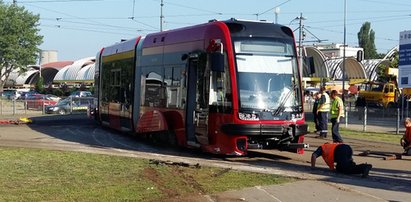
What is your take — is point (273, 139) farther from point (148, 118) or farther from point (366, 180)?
point (148, 118)

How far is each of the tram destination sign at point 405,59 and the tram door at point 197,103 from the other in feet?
40.2

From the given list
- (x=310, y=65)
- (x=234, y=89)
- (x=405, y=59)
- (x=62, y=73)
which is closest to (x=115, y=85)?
(x=310, y=65)

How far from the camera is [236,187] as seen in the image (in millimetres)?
9594

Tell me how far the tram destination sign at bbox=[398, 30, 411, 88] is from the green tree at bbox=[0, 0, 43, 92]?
71.7 metres

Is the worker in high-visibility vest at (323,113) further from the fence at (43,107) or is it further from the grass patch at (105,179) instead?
the fence at (43,107)

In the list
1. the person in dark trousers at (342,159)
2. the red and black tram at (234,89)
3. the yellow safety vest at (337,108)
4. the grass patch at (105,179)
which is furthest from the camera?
the yellow safety vest at (337,108)

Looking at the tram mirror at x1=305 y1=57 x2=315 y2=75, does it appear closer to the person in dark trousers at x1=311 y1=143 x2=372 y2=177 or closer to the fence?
the person in dark trousers at x1=311 y1=143 x2=372 y2=177

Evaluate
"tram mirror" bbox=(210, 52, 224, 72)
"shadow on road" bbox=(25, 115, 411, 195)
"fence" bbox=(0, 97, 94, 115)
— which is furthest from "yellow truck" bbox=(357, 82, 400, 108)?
"tram mirror" bbox=(210, 52, 224, 72)

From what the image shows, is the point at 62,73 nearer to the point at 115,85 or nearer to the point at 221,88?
the point at 115,85

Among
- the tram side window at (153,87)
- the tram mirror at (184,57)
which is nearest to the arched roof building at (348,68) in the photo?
the tram side window at (153,87)

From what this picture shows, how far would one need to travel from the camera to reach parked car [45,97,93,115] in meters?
41.8

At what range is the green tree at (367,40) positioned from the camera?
487ft

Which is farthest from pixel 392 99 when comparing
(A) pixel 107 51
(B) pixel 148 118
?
(B) pixel 148 118

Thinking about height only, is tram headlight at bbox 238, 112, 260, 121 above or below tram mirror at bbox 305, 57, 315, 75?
below
